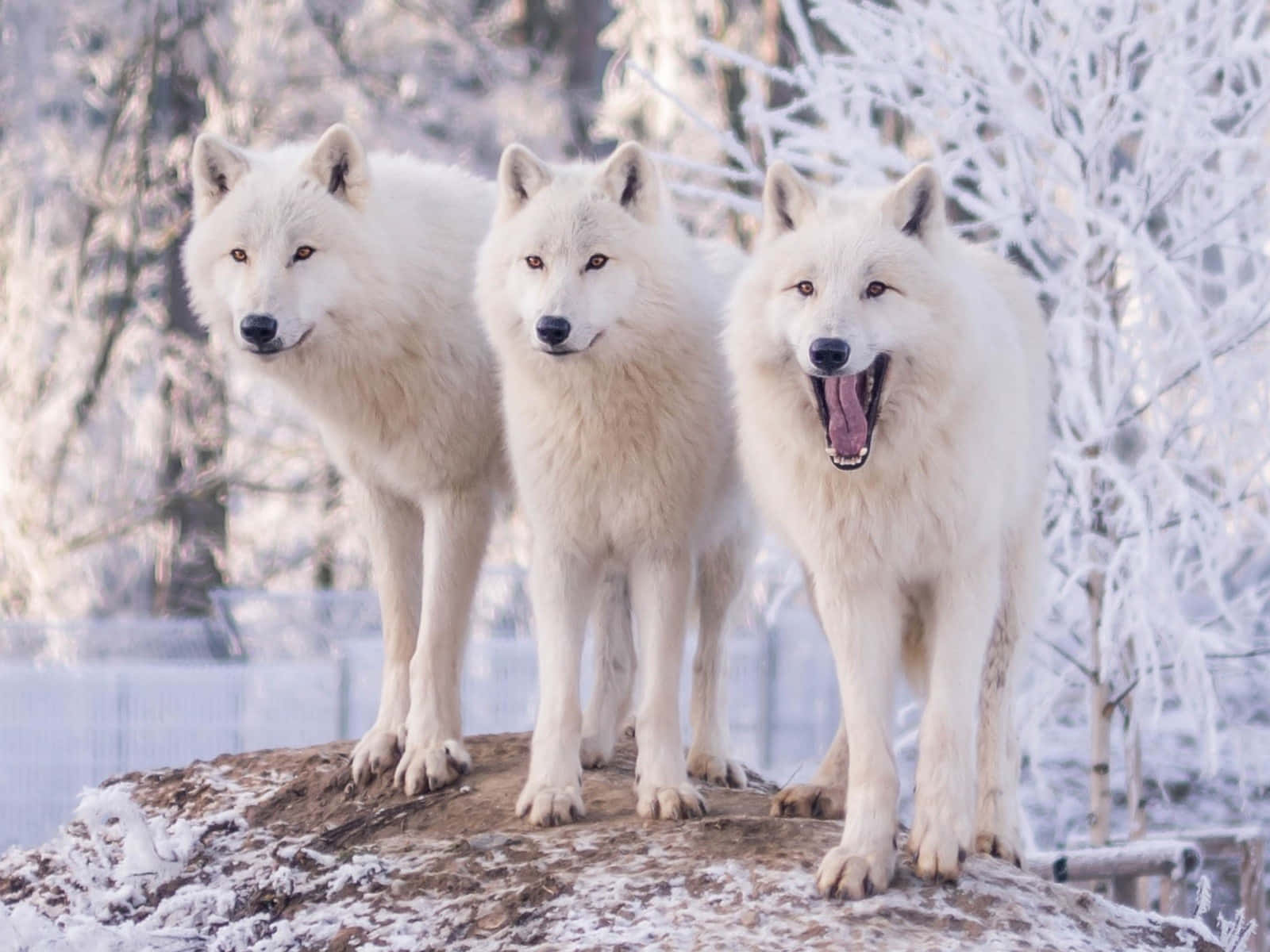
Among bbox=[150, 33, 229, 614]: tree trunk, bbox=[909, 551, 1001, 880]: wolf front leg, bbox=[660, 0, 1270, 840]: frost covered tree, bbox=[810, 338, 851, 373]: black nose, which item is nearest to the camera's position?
bbox=[810, 338, 851, 373]: black nose

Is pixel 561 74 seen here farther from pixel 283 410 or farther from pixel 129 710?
pixel 129 710

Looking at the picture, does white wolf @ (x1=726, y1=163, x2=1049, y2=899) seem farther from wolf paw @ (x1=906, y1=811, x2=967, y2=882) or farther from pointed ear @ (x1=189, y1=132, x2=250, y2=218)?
pointed ear @ (x1=189, y1=132, x2=250, y2=218)

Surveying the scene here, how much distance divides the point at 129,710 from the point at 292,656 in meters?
1.18

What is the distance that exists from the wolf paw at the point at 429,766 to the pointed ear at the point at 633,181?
1.89 metres

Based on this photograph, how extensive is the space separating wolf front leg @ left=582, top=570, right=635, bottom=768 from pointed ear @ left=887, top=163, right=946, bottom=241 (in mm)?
1794

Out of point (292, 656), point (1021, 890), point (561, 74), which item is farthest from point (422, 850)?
point (561, 74)

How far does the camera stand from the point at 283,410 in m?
14.0

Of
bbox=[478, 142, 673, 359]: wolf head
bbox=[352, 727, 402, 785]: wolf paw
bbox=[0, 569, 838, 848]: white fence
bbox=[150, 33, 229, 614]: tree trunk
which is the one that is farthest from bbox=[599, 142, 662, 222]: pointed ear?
bbox=[150, 33, 229, 614]: tree trunk

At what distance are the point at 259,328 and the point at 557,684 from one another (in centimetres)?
145

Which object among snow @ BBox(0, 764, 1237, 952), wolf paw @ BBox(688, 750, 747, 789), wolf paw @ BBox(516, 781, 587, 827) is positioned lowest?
snow @ BBox(0, 764, 1237, 952)

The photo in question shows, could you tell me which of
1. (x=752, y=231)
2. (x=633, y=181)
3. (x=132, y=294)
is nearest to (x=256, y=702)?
(x=633, y=181)

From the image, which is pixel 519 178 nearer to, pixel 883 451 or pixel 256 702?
pixel 883 451

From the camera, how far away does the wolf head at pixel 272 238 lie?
15.2 feet

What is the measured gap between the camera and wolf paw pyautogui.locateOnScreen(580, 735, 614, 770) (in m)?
5.15
